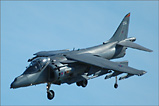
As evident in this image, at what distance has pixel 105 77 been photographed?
3228cm

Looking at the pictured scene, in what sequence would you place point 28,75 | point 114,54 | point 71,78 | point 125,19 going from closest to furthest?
point 28,75 < point 71,78 < point 114,54 < point 125,19

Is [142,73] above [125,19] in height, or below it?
below

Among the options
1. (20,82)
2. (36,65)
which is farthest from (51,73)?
(20,82)

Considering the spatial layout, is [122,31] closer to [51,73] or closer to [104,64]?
[104,64]

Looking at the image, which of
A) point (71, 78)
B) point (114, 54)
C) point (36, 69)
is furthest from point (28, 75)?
point (114, 54)

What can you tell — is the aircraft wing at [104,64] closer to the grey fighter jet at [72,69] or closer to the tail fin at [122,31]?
the grey fighter jet at [72,69]

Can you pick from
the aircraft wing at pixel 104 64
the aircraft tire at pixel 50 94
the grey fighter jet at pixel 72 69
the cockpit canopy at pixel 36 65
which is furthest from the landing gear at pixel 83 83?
the cockpit canopy at pixel 36 65

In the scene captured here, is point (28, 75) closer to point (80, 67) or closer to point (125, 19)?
point (80, 67)

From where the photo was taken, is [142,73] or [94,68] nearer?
[142,73]

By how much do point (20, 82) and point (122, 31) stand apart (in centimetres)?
1224

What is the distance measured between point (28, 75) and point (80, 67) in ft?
13.6

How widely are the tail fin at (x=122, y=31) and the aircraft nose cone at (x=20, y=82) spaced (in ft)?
34.0

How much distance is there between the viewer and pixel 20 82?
28438mm

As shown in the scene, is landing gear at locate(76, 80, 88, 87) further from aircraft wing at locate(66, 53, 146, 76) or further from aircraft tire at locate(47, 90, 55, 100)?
aircraft tire at locate(47, 90, 55, 100)
